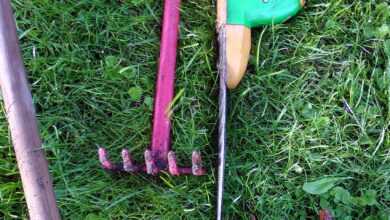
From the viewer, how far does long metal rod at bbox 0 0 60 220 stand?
5.50 feet

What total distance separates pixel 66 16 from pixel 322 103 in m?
1.03

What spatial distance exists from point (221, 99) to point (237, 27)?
0.90ft

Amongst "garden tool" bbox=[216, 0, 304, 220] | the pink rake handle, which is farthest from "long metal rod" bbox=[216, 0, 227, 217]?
the pink rake handle

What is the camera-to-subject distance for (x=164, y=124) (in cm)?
199

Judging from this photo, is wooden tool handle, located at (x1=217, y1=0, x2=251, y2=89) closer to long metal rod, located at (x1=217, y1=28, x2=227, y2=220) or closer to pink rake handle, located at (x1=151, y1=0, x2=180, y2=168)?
long metal rod, located at (x1=217, y1=28, x2=227, y2=220)

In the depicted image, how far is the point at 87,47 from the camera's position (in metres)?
2.11

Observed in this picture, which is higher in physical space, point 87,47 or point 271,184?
point 87,47

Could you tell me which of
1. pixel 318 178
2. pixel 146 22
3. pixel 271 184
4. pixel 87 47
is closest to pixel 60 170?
pixel 87 47

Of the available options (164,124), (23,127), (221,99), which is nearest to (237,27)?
(221,99)

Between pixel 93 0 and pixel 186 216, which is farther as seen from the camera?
pixel 93 0

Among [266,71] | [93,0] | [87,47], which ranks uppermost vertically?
[93,0]

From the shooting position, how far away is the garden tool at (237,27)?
6.55ft

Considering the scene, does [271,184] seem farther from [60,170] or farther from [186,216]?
[60,170]

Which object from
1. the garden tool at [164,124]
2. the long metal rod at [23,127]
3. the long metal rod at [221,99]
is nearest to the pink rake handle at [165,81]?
the garden tool at [164,124]
